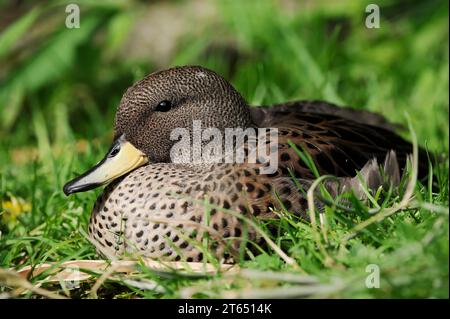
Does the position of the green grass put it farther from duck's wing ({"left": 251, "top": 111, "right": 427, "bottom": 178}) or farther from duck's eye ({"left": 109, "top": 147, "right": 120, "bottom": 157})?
duck's eye ({"left": 109, "top": 147, "right": 120, "bottom": 157})

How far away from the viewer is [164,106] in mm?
2943

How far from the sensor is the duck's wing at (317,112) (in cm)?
335

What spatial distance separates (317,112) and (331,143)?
65 centimetres

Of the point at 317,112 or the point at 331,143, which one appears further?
the point at 317,112

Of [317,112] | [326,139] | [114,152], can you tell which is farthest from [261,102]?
[114,152]

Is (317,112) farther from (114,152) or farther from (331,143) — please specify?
(114,152)

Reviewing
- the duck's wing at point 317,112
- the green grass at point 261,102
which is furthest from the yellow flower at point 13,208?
the duck's wing at point 317,112

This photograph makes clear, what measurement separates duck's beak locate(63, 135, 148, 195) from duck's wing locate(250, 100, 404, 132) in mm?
596

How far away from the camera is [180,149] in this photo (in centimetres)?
296

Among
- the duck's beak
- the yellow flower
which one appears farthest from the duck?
the yellow flower

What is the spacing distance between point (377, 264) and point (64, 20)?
11.3 ft

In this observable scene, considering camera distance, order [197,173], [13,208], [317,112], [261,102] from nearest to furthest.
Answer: [197,173] < [13,208] < [317,112] < [261,102]
